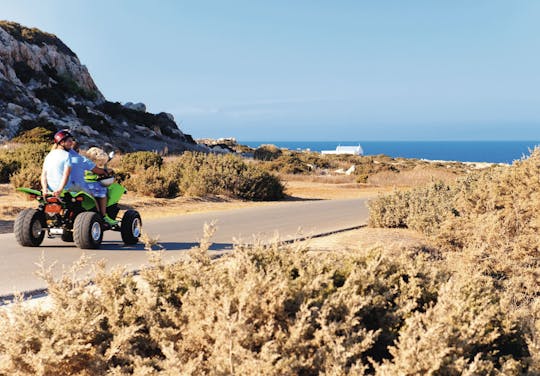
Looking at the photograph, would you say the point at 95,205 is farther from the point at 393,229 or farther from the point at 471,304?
the point at 471,304

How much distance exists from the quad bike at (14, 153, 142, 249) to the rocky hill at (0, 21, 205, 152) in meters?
28.0

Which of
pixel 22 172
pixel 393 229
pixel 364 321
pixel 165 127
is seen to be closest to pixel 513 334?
pixel 364 321

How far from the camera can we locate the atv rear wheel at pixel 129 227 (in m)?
10.5

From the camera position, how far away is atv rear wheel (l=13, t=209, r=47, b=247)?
995 cm

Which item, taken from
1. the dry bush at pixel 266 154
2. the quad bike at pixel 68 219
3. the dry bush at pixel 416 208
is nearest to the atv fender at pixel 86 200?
the quad bike at pixel 68 219

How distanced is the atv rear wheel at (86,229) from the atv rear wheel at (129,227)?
73 cm

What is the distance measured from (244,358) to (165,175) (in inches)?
721

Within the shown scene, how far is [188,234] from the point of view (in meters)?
12.3

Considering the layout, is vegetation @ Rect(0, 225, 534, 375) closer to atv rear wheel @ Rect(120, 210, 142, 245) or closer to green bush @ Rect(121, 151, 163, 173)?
atv rear wheel @ Rect(120, 210, 142, 245)

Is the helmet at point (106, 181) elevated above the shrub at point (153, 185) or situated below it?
above

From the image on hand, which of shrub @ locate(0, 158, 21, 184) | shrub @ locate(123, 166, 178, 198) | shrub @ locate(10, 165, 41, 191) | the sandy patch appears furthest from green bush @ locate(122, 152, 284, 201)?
the sandy patch

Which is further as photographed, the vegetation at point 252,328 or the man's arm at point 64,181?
the man's arm at point 64,181

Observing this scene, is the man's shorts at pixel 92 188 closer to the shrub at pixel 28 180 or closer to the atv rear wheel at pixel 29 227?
the atv rear wheel at pixel 29 227

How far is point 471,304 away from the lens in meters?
4.29
